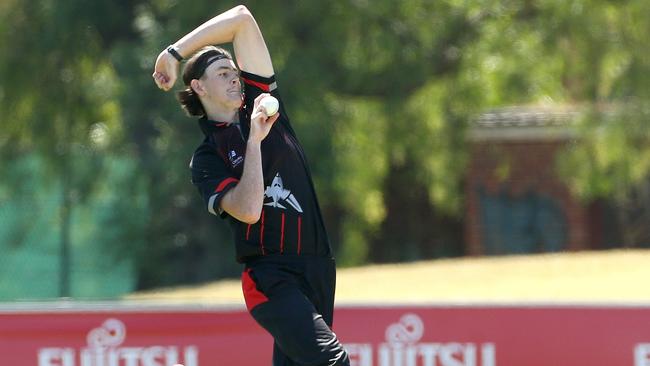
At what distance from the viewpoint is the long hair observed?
491 centimetres

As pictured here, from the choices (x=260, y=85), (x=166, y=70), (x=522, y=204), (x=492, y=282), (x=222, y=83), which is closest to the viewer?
(x=166, y=70)

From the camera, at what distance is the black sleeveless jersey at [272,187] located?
4902mm

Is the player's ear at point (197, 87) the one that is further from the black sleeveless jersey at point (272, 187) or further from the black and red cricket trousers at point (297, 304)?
the black and red cricket trousers at point (297, 304)

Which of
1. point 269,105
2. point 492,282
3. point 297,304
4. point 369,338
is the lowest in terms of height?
point 369,338

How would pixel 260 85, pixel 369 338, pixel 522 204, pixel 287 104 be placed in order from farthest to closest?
pixel 522 204
pixel 287 104
pixel 369 338
pixel 260 85

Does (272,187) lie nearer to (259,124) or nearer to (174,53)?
(259,124)

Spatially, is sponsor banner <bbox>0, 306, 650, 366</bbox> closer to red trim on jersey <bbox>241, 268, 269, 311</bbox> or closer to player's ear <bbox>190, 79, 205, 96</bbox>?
red trim on jersey <bbox>241, 268, 269, 311</bbox>

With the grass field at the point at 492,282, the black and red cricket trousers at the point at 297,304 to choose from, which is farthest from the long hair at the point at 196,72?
the grass field at the point at 492,282

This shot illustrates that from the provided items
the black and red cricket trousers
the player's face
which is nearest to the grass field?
the black and red cricket trousers

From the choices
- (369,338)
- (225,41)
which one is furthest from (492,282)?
(225,41)

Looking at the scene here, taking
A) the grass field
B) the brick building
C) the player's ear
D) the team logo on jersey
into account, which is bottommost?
the grass field

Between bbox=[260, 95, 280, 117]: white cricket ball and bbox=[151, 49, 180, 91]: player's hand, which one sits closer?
bbox=[260, 95, 280, 117]: white cricket ball

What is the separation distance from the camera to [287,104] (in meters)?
13.2

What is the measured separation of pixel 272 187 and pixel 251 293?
0.42m
